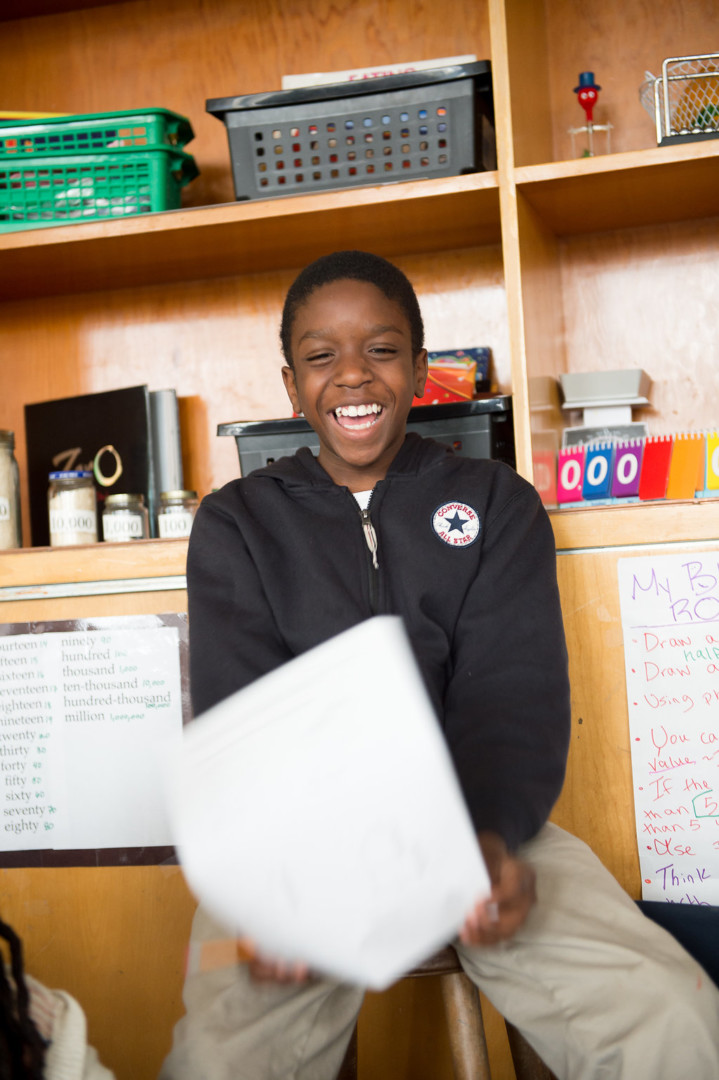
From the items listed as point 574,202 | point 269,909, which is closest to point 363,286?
point 574,202

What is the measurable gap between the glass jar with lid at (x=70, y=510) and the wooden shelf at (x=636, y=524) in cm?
68

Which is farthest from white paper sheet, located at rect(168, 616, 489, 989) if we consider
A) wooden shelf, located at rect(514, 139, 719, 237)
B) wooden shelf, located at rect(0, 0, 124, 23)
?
wooden shelf, located at rect(0, 0, 124, 23)

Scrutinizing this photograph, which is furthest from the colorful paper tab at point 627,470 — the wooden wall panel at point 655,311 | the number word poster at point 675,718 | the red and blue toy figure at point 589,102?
the red and blue toy figure at point 589,102

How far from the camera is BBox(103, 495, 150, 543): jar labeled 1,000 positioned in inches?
56.3

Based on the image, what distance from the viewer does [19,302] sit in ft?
5.78

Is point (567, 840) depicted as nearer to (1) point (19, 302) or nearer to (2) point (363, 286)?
(2) point (363, 286)

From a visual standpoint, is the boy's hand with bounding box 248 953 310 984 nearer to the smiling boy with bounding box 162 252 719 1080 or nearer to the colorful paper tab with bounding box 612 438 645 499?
the smiling boy with bounding box 162 252 719 1080

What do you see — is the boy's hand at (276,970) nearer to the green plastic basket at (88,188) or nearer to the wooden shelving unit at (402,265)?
the wooden shelving unit at (402,265)

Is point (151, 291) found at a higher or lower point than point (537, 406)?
higher

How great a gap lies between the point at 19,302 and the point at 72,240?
407mm

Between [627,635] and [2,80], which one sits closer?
[627,635]

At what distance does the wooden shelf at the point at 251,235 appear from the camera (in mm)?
1334

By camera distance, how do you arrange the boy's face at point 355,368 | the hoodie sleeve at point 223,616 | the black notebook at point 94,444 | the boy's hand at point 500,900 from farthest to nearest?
the black notebook at point 94,444 → the boy's face at point 355,368 → the hoodie sleeve at point 223,616 → the boy's hand at point 500,900

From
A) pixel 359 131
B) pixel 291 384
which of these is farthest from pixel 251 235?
pixel 291 384
